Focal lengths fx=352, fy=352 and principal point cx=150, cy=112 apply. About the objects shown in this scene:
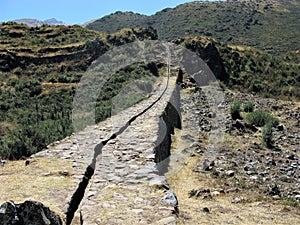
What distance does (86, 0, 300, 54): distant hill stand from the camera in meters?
62.4

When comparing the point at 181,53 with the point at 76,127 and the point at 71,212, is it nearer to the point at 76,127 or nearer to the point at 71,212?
the point at 76,127

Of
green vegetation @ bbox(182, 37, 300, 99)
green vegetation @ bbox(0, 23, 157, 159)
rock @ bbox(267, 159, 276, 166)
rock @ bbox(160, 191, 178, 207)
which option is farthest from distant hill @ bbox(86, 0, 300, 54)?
rock @ bbox(160, 191, 178, 207)

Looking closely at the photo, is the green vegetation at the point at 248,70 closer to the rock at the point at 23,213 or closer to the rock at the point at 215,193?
the rock at the point at 215,193

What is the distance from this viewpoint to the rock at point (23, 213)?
4.07 m

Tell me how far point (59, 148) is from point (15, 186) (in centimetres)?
264

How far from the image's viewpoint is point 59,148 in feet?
29.1

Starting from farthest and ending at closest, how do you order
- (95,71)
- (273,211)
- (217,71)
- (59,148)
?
(217,71)
(95,71)
(59,148)
(273,211)

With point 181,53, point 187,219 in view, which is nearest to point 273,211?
point 187,219

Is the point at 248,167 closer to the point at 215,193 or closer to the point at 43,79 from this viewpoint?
the point at 215,193

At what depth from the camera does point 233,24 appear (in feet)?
247

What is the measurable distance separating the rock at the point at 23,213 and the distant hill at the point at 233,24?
54135mm

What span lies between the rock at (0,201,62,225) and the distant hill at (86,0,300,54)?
54135mm

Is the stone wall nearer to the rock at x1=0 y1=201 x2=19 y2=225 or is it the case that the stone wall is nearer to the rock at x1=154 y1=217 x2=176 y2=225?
the rock at x1=154 y1=217 x2=176 y2=225

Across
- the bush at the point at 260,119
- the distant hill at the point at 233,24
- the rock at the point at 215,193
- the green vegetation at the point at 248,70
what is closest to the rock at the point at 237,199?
the rock at the point at 215,193
